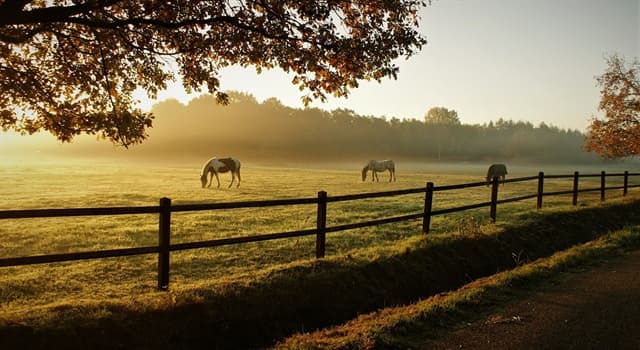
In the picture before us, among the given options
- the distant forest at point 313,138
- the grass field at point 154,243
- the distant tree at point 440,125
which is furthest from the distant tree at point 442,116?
the grass field at point 154,243

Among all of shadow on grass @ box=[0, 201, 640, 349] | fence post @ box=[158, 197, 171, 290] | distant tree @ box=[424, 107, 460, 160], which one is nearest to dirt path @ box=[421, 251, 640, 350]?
shadow on grass @ box=[0, 201, 640, 349]

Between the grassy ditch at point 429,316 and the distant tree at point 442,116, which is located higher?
the distant tree at point 442,116

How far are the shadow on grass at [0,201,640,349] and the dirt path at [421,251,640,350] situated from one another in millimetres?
1875

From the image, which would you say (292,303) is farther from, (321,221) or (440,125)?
(440,125)

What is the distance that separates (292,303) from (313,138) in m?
102

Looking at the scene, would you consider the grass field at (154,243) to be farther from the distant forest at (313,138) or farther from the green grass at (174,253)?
the distant forest at (313,138)

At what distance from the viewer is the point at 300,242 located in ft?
34.0

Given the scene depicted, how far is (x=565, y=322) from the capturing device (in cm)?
499

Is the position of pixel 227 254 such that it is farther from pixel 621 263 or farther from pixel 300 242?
pixel 621 263

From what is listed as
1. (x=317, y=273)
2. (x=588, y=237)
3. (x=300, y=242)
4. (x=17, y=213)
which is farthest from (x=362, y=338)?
(x=588, y=237)

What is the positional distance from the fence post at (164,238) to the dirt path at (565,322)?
12.2ft

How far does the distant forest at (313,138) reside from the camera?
309 ft

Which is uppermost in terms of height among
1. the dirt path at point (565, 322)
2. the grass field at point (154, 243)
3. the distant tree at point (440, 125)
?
the distant tree at point (440, 125)

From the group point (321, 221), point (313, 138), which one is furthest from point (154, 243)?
point (313, 138)
